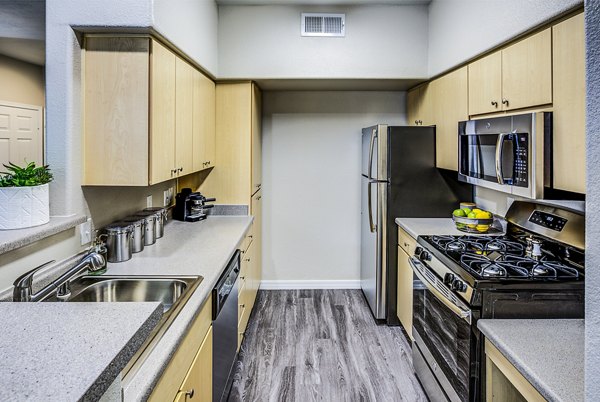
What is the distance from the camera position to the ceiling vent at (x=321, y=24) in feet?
11.3

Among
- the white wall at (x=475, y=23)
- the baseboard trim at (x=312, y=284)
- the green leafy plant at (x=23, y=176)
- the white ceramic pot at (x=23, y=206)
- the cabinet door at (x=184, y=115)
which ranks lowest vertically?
the baseboard trim at (x=312, y=284)

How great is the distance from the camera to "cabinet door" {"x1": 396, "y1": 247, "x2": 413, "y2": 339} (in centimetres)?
301

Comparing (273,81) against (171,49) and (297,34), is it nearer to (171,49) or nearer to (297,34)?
(297,34)

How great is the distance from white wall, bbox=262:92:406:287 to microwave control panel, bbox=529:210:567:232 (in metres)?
2.14

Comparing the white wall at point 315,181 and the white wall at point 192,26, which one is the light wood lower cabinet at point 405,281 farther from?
the white wall at point 192,26

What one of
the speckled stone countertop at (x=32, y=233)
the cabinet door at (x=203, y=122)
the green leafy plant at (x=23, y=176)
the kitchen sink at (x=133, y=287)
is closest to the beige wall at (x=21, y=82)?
the green leafy plant at (x=23, y=176)

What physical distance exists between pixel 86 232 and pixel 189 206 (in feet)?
→ 4.18

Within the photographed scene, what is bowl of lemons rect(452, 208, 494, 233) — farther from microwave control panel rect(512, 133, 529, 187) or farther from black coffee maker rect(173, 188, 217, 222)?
black coffee maker rect(173, 188, 217, 222)

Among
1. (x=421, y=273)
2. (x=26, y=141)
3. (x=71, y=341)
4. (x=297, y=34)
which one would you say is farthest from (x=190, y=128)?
(x=71, y=341)

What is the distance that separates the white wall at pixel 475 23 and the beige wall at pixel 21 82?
2.27 meters

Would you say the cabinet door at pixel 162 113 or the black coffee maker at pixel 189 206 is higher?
the cabinet door at pixel 162 113

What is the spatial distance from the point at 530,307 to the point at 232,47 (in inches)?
113

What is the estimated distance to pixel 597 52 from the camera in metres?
0.74

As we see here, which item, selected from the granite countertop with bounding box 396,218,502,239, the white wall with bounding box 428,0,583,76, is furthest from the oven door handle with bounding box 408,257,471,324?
the white wall with bounding box 428,0,583,76
